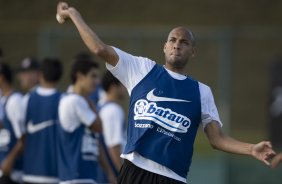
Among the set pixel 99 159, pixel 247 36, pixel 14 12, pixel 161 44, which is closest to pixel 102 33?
pixel 161 44

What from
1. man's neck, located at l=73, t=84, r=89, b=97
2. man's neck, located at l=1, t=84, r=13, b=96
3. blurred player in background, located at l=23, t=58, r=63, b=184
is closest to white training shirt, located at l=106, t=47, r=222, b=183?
man's neck, located at l=73, t=84, r=89, b=97

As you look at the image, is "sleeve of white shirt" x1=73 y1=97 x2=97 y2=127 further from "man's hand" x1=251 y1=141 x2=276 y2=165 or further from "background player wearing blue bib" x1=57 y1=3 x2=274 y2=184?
"man's hand" x1=251 y1=141 x2=276 y2=165

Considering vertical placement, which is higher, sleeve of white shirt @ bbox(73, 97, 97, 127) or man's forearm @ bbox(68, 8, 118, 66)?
man's forearm @ bbox(68, 8, 118, 66)

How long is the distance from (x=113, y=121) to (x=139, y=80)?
375 centimetres

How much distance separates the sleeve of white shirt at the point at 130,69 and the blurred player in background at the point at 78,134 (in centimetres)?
244

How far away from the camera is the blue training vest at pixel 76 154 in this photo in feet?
36.7

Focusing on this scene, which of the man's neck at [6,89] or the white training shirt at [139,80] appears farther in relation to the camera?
the man's neck at [6,89]

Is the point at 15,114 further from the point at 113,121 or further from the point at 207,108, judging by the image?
the point at 207,108

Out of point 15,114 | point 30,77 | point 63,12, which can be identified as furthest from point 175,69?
point 30,77

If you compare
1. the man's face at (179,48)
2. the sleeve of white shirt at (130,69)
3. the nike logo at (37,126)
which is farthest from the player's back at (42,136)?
the man's face at (179,48)

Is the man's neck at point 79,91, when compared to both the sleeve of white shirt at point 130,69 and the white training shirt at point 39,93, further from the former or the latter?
the sleeve of white shirt at point 130,69

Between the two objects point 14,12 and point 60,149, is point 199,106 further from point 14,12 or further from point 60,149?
point 14,12

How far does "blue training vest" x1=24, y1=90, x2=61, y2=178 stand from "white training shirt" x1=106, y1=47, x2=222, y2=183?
11.2 feet

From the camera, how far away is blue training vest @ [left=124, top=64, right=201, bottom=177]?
8539 millimetres
